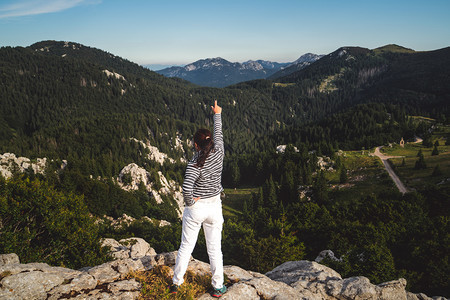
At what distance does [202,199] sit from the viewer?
8.38 metres

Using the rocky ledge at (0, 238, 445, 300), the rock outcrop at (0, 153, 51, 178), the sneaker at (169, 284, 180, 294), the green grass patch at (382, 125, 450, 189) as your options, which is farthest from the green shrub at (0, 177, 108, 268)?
the green grass patch at (382, 125, 450, 189)

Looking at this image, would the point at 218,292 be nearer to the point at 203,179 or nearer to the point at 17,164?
the point at 203,179

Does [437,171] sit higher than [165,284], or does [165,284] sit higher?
[165,284]

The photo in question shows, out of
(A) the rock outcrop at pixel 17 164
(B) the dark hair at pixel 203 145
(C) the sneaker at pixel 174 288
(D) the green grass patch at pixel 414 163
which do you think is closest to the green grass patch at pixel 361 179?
(D) the green grass patch at pixel 414 163

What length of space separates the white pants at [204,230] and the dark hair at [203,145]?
4.60 feet

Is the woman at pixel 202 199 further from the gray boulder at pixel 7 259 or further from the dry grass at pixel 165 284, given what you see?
the gray boulder at pixel 7 259

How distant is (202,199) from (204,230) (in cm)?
121

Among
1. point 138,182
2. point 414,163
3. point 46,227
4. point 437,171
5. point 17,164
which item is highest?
point 46,227

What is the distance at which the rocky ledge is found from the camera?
9133 millimetres

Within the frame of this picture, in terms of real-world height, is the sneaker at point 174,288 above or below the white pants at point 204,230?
below

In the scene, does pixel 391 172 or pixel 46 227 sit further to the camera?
pixel 391 172

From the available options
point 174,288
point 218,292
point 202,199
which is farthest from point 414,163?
point 174,288

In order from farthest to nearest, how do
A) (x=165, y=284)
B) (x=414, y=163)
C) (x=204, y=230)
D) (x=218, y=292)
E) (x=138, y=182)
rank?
(x=138, y=182) < (x=414, y=163) < (x=165, y=284) < (x=218, y=292) < (x=204, y=230)

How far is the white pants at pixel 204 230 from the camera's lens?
8344 millimetres
